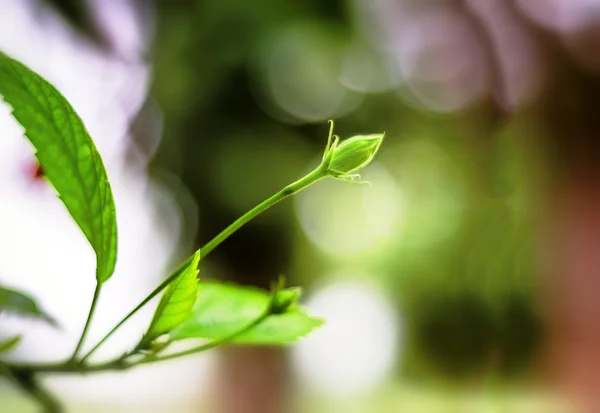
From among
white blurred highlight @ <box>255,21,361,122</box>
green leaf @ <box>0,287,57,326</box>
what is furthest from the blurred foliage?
green leaf @ <box>0,287,57,326</box>

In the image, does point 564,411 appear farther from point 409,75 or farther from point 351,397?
point 409,75

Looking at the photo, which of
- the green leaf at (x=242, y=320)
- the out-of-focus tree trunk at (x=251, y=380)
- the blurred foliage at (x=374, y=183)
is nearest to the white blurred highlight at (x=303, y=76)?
the blurred foliage at (x=374, y=183)

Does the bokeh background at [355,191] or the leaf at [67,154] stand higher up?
the bokeh background at [355,191]

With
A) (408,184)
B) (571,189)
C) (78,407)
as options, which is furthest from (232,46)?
(571,189)

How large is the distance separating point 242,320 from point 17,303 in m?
0.05

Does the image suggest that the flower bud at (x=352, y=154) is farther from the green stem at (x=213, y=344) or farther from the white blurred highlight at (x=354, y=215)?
the white blurred highlight at (x=354, y=215)

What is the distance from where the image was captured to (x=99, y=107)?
43cm

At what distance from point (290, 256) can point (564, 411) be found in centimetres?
45

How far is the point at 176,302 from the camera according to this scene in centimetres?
12

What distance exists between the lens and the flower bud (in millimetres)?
119

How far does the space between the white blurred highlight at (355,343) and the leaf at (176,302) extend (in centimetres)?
63

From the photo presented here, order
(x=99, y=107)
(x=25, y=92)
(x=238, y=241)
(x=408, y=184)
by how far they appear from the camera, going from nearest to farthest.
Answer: (x=25, y=92), (x=99, y=107), (x=238, y=241), (x=408, y=184)

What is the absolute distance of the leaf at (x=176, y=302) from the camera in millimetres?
119

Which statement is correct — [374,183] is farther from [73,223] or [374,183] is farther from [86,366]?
[86,366]
